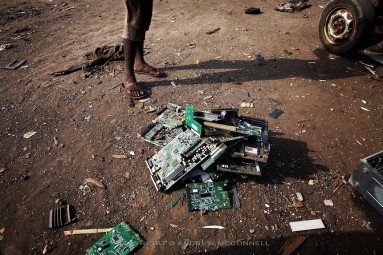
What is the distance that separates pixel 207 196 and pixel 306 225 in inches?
38.6

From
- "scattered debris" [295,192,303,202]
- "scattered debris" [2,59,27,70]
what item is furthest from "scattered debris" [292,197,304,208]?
"scattered debris" [2,59,27,70]

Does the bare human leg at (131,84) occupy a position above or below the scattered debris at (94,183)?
above

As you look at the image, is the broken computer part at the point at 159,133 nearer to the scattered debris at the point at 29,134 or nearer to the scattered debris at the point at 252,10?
the scattered debris at the point at 29,134

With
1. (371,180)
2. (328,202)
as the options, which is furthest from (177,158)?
(371,180)

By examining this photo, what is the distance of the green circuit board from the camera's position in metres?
2.22

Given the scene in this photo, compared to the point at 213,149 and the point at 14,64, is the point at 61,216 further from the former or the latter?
the point at 14,64

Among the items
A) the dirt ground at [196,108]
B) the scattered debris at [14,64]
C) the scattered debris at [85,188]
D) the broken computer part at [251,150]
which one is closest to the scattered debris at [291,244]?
the dirt ground at [196,108]

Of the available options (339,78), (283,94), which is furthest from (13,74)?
(339,78)

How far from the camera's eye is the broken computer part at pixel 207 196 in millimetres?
2549

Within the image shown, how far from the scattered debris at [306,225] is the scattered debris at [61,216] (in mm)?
2128

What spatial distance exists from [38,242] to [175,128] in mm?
1825

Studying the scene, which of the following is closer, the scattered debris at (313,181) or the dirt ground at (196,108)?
the dirt ground at (196,108)

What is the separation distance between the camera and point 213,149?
8.54 ft

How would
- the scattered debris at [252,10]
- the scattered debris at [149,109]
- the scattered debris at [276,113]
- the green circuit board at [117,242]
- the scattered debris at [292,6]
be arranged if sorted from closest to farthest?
1. the green circuit board at [117,242]
2. the scattered debris at [276,113]
3. the scattered debris at [149,109]
4. the scattered debris at [252,10]
5. the scattered debris at [292,6]
